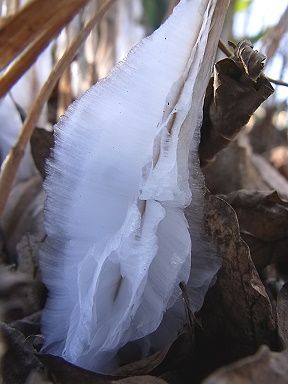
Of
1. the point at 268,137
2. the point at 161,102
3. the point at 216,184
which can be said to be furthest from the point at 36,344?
the point at 268,137

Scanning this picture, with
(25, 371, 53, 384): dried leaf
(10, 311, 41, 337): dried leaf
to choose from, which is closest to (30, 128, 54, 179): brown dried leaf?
(10, 311, 41, 337): dried leaf

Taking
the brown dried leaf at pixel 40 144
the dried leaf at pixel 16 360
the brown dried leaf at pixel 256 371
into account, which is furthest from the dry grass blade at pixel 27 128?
the brown dried leaf at pixel 256 371

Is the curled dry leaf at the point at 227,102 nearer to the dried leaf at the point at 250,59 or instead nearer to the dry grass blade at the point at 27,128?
the dried leaf at the point at 250,59

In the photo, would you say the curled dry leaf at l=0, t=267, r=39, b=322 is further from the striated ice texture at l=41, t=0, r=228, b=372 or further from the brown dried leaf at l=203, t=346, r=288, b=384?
the brown dried leaf at l=203, t=346, r=288, b=384

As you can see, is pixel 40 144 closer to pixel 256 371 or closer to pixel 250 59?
pixel 250 59

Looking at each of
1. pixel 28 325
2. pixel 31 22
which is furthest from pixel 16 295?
pixel 31 22
